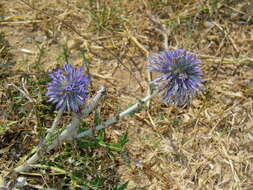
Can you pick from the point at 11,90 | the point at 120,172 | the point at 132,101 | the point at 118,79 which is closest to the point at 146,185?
the point at 120,172

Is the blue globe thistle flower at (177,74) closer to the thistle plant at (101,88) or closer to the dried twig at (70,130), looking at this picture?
the thistle plant at (101,88)

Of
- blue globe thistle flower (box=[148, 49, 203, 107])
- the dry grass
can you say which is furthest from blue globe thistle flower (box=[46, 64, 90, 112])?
the dry grass

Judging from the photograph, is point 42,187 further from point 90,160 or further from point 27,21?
point 27,21

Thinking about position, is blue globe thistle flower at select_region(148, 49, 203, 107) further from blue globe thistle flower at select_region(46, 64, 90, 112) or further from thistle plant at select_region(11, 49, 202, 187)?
blue globe thistle flower at select_region(46, 64, 90, 112)

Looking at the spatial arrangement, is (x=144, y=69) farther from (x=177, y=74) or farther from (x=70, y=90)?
(x=70, y=90)

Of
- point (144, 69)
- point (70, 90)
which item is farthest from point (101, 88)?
point (144, 69)

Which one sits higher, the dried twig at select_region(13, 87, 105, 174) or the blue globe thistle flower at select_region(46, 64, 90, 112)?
the blue globe thistle flower at select_region(46, 64, 90, 112)

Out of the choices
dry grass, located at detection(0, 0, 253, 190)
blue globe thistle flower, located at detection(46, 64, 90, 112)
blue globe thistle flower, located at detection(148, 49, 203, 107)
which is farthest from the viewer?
dry grass, located at detection(0, 0, 253, 190)

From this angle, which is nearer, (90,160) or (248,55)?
(90,160)
